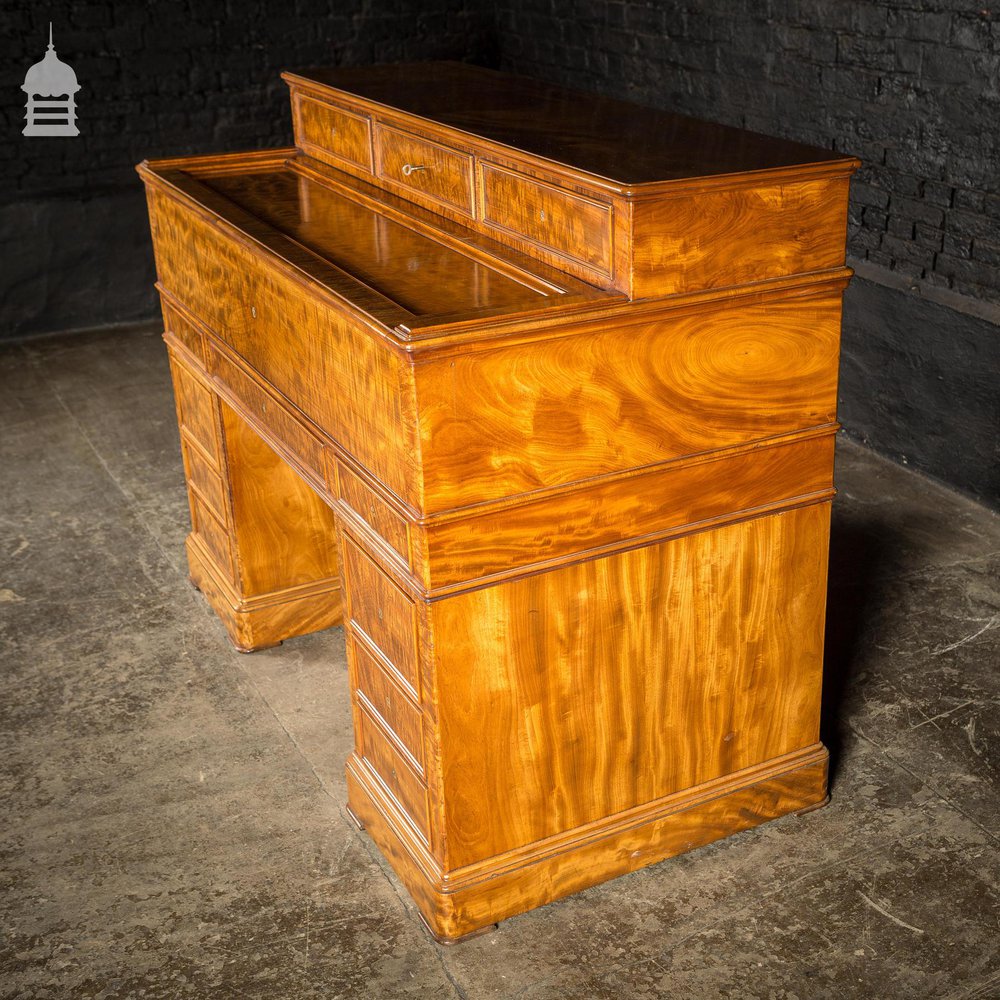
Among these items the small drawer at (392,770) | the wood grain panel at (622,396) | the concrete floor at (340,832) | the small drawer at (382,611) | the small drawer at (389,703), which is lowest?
the concrete floor at (340,832)

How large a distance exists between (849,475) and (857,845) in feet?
6.71

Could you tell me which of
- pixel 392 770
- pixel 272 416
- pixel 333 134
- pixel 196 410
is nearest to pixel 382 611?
pixel 392 770

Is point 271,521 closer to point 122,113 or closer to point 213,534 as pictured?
point 213,534

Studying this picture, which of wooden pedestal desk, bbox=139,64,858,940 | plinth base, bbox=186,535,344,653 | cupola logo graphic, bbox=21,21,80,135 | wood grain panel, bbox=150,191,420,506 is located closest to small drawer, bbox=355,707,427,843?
wooden pedestal desk, bbox=139,64,858,940

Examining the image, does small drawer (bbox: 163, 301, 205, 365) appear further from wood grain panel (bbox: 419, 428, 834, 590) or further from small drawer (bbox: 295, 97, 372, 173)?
wood grain panel (bbox: 419, 428, 834, 590)

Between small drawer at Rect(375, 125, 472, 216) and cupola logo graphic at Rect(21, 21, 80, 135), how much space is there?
3616mm

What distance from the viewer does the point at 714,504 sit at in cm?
249

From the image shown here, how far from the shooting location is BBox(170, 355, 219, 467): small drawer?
3.45 meters

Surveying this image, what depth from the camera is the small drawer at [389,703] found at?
2.51 metres

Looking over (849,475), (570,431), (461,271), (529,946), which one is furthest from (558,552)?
(849,475)

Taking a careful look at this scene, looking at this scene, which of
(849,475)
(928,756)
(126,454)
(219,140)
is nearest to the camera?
(928,756)

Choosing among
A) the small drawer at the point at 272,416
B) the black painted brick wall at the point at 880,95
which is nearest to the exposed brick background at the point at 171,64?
the black painted brick wall at the point at 880,95

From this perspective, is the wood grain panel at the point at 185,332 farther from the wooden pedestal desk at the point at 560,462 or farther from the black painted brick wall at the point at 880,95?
the black painted brick wall at the point at 880,95

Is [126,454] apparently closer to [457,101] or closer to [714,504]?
[457,101]
